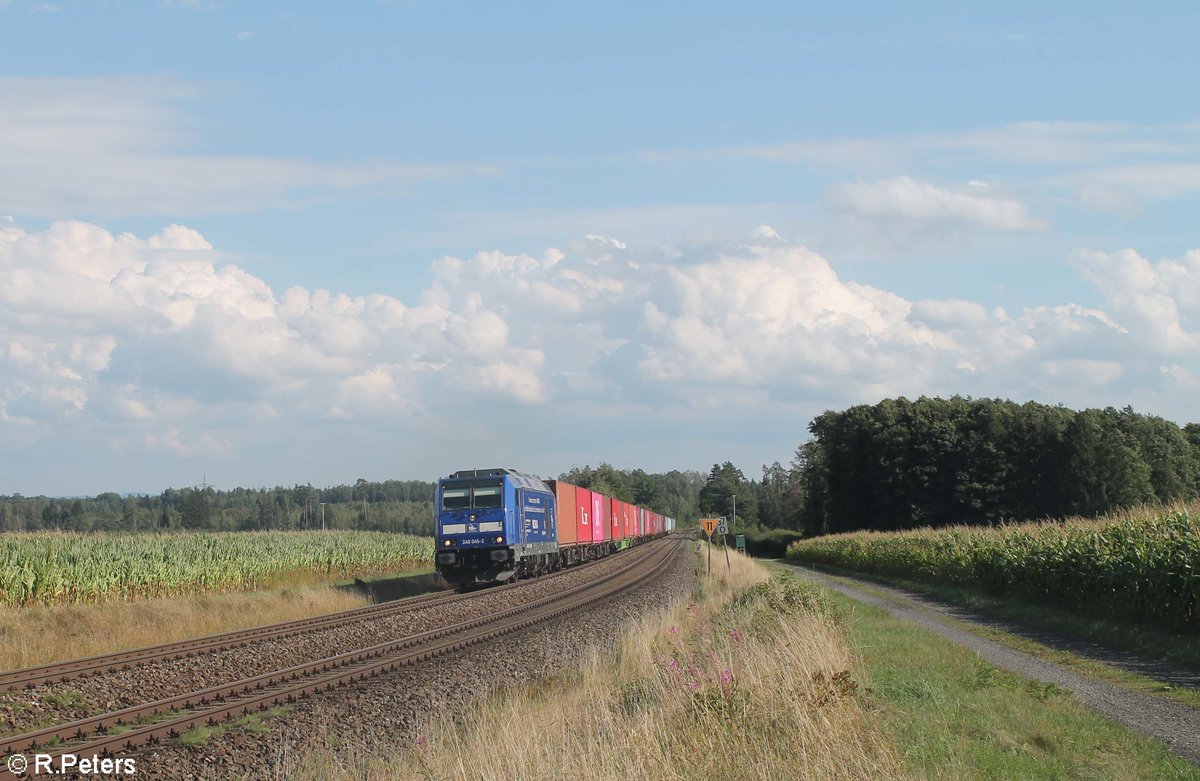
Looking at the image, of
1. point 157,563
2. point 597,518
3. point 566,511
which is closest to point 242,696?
point 157,563

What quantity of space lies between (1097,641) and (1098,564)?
3.74 meters

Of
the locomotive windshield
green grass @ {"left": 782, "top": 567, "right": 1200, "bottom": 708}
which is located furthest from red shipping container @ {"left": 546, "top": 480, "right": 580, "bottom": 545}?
green grass @ {"left": 782, "top": 567, "right": 1200, "bottom": 708}

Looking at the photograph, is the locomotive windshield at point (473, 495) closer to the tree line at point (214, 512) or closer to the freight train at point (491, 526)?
the freight train at point (491, 526)

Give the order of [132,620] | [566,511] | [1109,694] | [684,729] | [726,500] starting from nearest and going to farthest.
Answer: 1. [684,729]
2. [1109,694]
3. [132,620]
4. [566,511]
5. [726,500]

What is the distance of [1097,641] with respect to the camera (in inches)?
701

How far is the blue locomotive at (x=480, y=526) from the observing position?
31734 mm

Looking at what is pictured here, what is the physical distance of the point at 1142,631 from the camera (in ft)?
57.1

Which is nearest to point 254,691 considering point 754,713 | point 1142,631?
point 754,713

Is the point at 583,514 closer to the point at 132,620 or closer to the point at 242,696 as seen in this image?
the point at 132,620

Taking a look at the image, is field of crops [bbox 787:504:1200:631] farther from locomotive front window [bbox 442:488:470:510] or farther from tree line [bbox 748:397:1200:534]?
tree line [bbox 748:397:1200:534]

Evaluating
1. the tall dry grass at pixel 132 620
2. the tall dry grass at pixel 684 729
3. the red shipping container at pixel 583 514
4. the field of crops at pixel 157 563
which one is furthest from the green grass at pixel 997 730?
the red shipping container at pixel 583 514

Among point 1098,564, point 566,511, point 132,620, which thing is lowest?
point 132,620

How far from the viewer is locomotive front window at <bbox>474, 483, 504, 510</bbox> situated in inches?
1257

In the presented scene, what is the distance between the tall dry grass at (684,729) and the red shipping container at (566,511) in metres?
29.0
